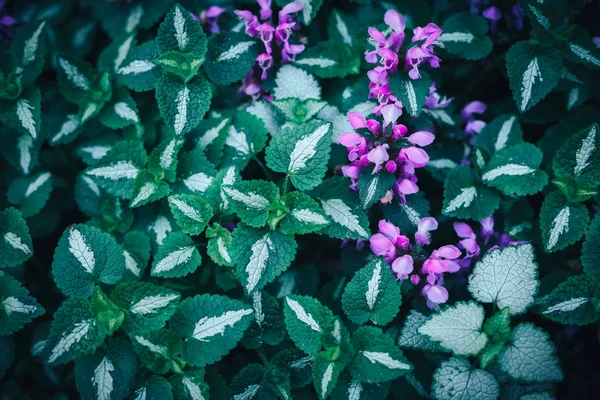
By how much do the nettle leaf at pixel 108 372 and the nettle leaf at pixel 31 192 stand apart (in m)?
0.61

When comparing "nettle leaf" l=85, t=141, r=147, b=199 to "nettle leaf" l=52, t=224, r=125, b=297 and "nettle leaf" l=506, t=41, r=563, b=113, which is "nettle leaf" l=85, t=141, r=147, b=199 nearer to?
"nettle leaf" l=52, t=224, r=125, b=297

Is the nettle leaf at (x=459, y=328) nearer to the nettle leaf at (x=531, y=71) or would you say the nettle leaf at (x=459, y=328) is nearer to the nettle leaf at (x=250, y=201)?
the nettle leaf at (x=250, y=201)

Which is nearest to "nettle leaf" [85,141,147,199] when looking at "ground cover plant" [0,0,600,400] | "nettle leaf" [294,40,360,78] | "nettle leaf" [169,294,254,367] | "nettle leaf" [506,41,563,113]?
"ground cover plant" [0,0,600,400]

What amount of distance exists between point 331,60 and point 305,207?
0.57 m

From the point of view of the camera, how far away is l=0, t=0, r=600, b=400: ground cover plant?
1.20 metres

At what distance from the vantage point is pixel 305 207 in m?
1.26

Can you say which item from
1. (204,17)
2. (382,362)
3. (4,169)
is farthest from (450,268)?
(4,169)

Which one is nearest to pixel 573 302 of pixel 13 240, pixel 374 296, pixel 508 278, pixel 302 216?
pixel 508 278

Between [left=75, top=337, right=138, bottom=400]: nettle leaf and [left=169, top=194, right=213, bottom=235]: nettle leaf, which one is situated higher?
[left=169, top=194, right=213, bottom=235]: nettle leaf

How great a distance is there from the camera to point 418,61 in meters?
1.22

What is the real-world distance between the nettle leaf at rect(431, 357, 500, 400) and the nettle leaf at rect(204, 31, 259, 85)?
1.05 m

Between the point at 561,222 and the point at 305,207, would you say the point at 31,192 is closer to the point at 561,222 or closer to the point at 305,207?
the point at 305,207

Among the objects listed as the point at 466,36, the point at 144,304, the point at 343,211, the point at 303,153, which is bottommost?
the point at 144,304

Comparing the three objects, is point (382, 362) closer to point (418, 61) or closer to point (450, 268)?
point (450, 268)
